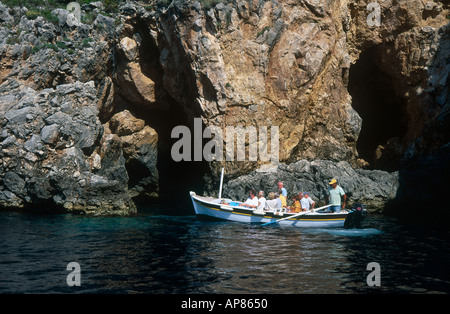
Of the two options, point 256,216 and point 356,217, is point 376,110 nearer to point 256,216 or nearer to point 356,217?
point 356,217

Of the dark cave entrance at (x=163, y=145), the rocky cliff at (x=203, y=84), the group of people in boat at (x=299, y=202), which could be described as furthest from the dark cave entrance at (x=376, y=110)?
the dark cave entrance at (x=163, y=145)

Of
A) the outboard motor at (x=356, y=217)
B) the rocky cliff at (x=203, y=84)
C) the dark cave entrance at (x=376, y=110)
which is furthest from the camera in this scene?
the dark cave entrance at (x=376, y=110)

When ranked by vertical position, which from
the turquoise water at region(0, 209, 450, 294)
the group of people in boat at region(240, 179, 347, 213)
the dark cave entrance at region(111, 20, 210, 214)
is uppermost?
the dark cave entrance at region(111, 20, 210, 214)

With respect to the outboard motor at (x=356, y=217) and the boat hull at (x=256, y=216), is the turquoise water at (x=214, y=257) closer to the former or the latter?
the outboard motor at (x=356, y=217)

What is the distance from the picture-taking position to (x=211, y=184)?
2939 centimetres

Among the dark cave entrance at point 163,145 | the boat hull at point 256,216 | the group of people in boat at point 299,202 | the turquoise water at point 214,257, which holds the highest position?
the dark cave entrance at point 163,145

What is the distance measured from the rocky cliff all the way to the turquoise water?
16.2 feet

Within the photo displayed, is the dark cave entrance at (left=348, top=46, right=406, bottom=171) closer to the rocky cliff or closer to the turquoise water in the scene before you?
the rocky cliff

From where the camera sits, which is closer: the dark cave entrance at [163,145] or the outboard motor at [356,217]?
the outboard motor at [356,217]

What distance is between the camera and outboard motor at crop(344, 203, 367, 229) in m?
19.5

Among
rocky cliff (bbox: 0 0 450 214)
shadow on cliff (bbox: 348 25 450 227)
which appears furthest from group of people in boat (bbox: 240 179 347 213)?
shadow on cliff (bbox: 348 25 450 227)

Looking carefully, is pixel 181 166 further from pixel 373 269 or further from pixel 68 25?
pixel 373 269

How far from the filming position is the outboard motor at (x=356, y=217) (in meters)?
19.5

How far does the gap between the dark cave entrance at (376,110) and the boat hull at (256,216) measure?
13.6 metres
